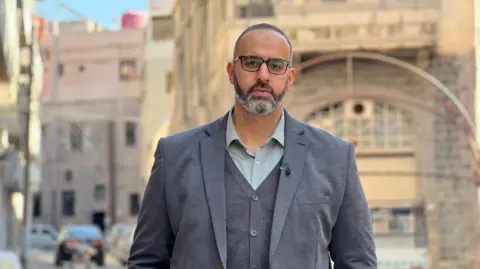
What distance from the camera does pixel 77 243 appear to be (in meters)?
32.6

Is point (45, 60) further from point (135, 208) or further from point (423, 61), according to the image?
point (423, 61)

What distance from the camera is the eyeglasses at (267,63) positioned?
121 inches

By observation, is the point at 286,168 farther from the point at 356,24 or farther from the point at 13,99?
the point at 13,99

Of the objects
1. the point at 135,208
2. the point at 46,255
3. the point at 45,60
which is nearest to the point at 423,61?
the point at 46,255

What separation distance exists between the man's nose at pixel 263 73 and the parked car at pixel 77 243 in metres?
29.9

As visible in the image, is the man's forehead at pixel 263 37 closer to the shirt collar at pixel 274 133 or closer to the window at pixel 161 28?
the shirt collar at pixel 274 133

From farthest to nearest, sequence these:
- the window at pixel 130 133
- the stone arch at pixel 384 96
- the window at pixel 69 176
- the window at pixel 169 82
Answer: the window at pixel 69 176
the window at pixel 130 133
the window at pixel 169 82
the stone arch at pixel 384 96

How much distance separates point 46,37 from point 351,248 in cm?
5733


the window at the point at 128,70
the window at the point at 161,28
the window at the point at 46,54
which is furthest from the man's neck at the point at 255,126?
the window at the point at 46,54

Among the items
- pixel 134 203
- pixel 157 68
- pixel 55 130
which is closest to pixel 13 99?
pixel 157 68

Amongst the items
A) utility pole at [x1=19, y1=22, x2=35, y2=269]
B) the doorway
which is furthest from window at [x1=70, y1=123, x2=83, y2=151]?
utility pole at [x1=19, y1=22, x2=35, y2=269]

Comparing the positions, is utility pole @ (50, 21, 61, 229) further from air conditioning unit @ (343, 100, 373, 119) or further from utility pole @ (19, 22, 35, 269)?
air conditioning unit @ (343, 100, 373, 119)

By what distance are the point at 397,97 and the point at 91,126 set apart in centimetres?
3886

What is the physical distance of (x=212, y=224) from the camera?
9.81 feet
